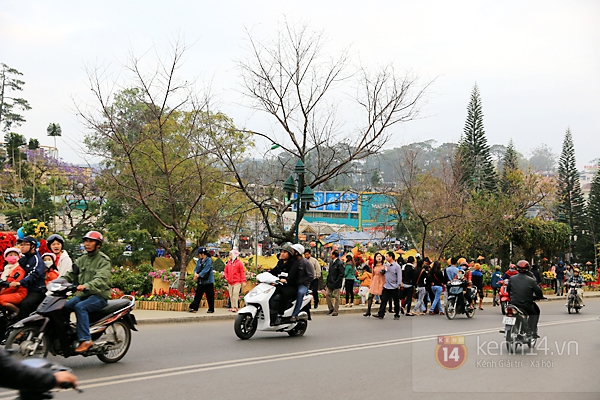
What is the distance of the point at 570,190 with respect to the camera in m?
67.2

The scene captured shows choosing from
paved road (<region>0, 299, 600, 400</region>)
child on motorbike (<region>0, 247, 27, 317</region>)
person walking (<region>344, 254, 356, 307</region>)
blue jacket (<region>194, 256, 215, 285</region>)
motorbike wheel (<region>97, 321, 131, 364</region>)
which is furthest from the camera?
person walking (<region>344, 254, 356, 307</region>)

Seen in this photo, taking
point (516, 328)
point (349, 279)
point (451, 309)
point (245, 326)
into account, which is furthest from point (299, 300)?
point (349, 279)

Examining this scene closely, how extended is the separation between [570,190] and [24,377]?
7065cm

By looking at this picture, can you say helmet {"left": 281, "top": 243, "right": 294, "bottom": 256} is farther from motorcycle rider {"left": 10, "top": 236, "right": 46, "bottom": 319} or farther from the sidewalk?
motorcycle rider {"left": 10, "top": 236, "right": 46, "bottom": 319}

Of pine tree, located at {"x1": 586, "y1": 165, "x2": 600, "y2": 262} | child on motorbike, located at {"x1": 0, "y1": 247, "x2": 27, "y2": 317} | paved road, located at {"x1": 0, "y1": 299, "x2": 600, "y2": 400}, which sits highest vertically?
pine tree, located at {"x1": 586, "y1": 165, "x2": 600, "y2": 262}

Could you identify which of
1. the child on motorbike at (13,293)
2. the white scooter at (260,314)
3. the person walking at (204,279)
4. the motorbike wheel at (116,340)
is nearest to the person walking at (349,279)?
the person walking at (204,279)

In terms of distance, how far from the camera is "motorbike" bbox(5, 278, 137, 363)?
8.08 meters

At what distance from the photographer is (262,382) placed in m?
8.37

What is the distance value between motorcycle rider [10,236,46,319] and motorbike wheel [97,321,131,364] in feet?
4.92

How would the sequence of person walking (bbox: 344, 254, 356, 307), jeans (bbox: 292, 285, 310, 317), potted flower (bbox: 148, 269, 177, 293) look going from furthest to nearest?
person walking (bbox: 344, 254, 356, 307) → potted flower (bbox: 148, 269, 177, 293) → jeans (bbox: 292, 285, 310, 317)

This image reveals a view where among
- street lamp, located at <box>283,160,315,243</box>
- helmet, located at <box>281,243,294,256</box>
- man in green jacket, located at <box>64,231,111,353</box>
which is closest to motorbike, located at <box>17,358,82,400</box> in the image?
man in green jacket, located at <box>64,231,111,353</box>

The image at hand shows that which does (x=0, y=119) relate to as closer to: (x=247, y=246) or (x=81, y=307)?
(x=247, y=246)

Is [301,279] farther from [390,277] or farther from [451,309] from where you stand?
[451,309]

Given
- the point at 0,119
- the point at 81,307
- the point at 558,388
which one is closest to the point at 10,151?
the point at 0,119
